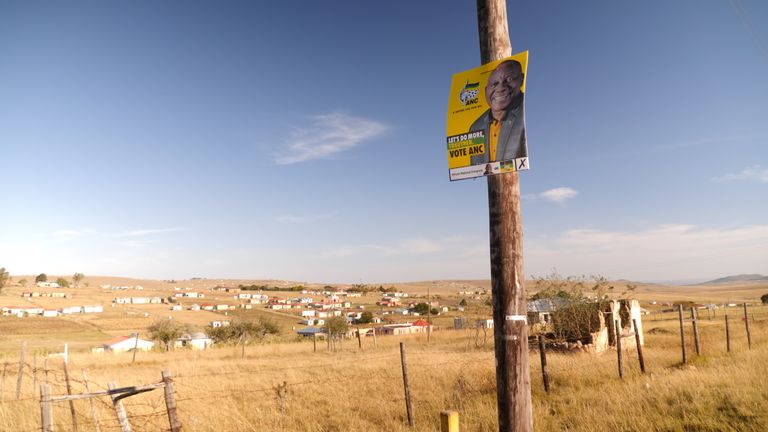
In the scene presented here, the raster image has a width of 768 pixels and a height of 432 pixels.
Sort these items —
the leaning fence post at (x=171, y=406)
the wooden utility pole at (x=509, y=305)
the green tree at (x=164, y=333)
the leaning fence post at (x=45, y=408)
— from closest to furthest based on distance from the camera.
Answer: the wooden utility pole at (x=509, y=305) < the leaning fence post at (x=45, y=408) < the leaning fence post at (x=171, y=406) < the green tree at (x=164, y=333)

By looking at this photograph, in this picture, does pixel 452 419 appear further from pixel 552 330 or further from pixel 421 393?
pixel 552 330

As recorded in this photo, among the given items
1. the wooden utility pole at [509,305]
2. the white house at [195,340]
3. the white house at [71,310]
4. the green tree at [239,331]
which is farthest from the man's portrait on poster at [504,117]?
the white house at [71,310]

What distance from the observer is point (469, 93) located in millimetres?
3914

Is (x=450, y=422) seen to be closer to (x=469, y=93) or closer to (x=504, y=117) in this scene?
(x=504, y=117)

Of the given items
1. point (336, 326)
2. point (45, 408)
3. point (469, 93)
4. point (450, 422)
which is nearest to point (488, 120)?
point (469, 93)

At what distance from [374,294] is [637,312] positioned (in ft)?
550

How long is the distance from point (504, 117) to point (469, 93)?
0.43 meters

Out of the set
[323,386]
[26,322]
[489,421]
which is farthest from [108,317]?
[489,421]

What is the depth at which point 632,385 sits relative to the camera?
392 inches

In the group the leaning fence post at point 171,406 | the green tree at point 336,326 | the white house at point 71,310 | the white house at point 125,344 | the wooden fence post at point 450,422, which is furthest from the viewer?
the white house at point 71,310

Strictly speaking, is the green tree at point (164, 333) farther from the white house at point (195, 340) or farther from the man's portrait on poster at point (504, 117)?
the man's portrait on poster at point (504, 117)

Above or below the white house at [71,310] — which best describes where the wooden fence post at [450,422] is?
above

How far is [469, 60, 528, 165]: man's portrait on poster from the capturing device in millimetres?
3643

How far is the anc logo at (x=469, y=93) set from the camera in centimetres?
388
